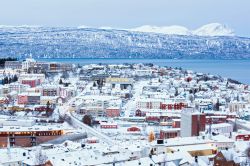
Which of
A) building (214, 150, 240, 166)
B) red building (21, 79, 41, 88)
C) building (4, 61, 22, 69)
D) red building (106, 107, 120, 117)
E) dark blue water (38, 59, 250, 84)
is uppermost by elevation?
building (214, 150, 240, 166)

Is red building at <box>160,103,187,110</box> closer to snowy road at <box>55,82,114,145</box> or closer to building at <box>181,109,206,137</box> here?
snowy road at <box>55,82,114,145</box>

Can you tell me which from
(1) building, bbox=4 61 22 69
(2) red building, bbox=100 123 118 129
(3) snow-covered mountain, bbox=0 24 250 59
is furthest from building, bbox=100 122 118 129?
(3) snow-covered mountain, bbox=0 24 250 59

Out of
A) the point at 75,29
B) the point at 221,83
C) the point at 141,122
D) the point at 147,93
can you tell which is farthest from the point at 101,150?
the point at 75,29

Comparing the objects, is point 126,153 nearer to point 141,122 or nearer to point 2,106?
point 141,122

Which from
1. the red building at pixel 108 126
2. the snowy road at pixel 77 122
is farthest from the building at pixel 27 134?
the red building at pixel 108 126

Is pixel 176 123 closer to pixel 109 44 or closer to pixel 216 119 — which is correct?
pixel 216 119

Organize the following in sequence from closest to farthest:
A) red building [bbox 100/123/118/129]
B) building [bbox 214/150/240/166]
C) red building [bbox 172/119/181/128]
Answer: building [bbox 214/150/240/166]
red building [bbox 172/119/181/128]
red building [bbox 100/123/118/129]

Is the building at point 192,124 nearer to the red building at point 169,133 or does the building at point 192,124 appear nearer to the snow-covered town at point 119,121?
the snow-covered town at point 119,121
